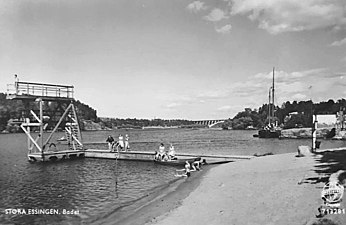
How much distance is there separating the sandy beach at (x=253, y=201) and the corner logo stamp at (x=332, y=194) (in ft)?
0.73

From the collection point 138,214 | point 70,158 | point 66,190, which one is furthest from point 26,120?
point 138,214

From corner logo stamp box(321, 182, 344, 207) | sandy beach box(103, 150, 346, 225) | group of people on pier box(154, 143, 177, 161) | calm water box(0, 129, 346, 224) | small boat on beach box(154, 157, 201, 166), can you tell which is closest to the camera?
corner logo stamp box(321, 182, 344, 207)

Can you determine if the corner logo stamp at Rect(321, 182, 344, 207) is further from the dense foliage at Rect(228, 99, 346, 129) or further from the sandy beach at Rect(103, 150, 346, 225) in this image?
the dense foliage at Rect(228, 99, 346, 129)

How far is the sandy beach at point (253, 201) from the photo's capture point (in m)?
9.45

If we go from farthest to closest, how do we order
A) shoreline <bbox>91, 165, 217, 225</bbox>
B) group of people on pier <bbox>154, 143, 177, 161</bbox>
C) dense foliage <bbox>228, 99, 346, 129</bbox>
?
dense foliage <bbox>228, 99, 346, 129</bbox> → group of people on pier <bbox>154, 143, 177, 161</bbox> → shoreline <bbox>91, 165, 217, 225</bbox>

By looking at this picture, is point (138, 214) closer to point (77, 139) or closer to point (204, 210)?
point (204, 210)

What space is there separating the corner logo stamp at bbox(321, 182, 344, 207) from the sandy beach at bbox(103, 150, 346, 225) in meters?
0.22

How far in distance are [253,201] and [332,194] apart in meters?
2.61

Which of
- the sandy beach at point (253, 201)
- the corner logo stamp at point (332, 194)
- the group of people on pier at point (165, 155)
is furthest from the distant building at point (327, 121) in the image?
the corner logo stamp at point (332, 194)

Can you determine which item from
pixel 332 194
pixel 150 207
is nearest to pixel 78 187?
pixel 150 207

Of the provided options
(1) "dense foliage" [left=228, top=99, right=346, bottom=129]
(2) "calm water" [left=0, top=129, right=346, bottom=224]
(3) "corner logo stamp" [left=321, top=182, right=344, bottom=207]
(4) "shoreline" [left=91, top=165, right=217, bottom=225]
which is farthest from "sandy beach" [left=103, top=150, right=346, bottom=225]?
(1) "dense foliage" [left=228, top=99, right=346, bottom=129]

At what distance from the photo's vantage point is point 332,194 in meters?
9.65

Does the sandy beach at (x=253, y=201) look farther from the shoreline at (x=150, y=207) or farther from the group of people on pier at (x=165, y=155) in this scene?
the group of people on pier at (x=165, y=155)

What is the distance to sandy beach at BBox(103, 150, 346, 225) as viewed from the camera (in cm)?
945
